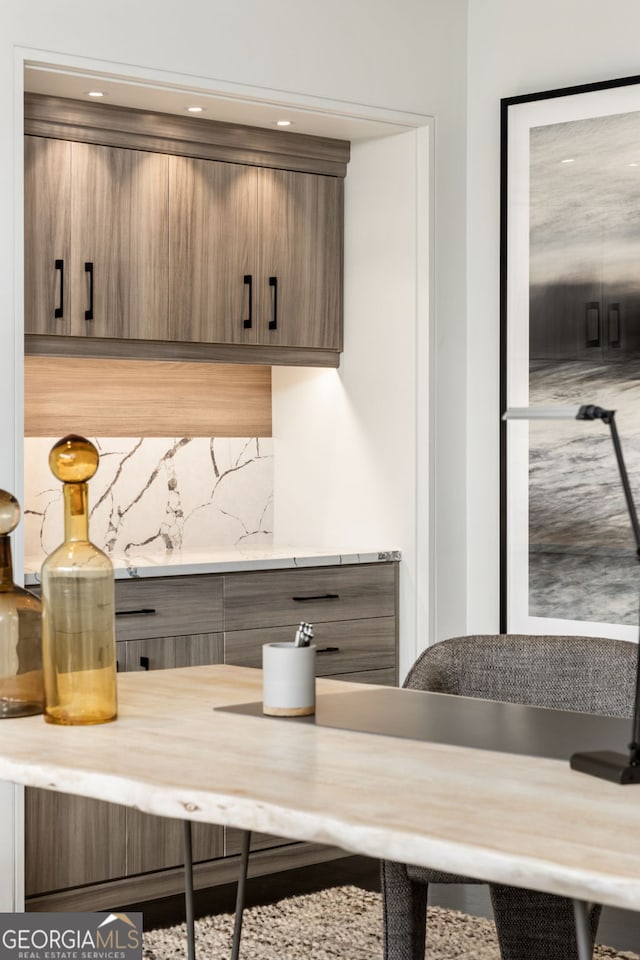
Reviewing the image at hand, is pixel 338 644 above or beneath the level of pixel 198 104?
beneath

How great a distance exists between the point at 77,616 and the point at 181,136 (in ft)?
8.82

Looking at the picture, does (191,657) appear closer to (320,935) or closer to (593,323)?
(320,935)

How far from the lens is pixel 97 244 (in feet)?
13.5

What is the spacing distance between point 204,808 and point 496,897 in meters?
1.22

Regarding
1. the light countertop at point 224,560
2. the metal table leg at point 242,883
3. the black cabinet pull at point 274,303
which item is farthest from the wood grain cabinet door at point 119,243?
the metal table leg at point 242,883

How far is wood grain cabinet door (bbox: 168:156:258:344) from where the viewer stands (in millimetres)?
4324

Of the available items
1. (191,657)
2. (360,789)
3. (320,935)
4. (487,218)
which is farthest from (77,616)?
(487,218)

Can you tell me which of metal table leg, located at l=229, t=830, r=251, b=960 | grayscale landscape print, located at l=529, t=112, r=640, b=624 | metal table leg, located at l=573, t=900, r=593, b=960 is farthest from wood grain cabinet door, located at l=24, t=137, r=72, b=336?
metal table leg, located at l=573, t=900, r=593, b=960

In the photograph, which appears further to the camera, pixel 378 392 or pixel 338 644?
A: pixel 378 392

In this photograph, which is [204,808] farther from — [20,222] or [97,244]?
[97,244]

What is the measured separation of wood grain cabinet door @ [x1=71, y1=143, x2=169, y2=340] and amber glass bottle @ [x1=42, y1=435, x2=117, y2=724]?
2.15 meters

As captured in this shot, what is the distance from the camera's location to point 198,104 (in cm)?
416

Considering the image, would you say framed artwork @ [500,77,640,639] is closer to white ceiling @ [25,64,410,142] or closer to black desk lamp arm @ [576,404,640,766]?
white ceiling @ [25,64,410,142]

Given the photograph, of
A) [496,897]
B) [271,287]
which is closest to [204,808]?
[496,897]
